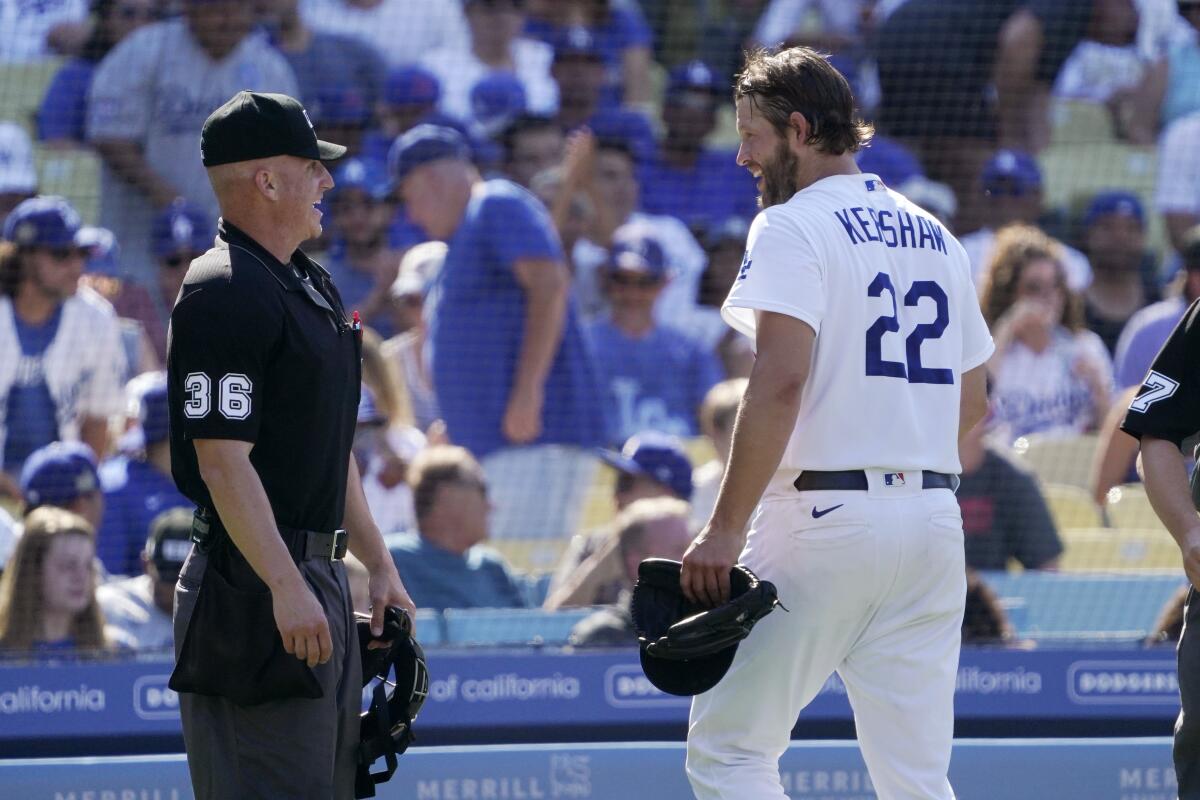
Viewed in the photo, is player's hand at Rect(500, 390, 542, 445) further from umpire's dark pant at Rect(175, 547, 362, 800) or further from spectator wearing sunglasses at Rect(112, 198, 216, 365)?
umpire's dark pant at Rect(175, 547, 362, 800)

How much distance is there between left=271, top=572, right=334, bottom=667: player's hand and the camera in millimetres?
2623

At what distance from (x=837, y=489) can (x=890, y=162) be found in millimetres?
4636

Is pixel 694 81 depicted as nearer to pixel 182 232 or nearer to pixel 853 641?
pixel 182 232

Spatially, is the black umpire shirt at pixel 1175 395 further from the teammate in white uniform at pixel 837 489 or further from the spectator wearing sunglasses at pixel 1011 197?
the spectator wearing sunglasses at pixel 1011 197

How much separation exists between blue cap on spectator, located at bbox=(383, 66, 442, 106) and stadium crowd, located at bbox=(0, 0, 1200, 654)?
0.01m

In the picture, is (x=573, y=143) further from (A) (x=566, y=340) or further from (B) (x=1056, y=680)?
(B) (x=1056, y=680)

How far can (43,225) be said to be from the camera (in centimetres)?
604

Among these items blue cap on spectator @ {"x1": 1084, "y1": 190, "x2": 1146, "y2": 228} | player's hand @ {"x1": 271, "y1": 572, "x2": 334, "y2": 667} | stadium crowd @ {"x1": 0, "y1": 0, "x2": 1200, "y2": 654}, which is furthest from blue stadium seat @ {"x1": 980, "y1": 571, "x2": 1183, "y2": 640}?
player's hand @ {"x1": 271, "y1": 572, "x2": 334, "y2": 667}

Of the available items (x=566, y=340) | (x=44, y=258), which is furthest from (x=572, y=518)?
(x=44, y=258)

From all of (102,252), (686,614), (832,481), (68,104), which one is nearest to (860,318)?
(832,481)

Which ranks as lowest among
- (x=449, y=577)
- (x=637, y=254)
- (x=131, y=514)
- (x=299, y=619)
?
(x=449, y=577)

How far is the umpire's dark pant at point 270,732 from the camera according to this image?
8.87 feet

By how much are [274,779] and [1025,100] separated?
6107mm

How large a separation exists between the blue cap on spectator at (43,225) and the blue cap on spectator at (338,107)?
125 cm
